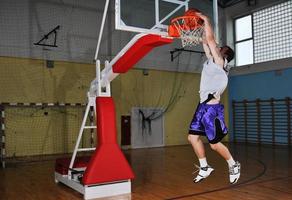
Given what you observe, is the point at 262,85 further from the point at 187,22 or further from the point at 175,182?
the point at 187,22

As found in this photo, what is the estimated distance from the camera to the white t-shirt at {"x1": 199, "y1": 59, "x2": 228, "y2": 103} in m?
3.47

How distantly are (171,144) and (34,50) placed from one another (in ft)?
19.6

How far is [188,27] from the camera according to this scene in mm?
3619

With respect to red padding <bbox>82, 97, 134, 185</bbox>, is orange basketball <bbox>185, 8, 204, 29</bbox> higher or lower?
higher

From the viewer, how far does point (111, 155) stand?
204 inches

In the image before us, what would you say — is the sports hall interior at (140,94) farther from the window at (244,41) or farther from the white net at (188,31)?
the white net at (188,31)

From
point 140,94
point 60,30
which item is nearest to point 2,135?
point 60,30

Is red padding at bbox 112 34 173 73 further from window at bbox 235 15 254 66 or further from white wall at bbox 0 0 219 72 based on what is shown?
window at bbox 235 15 254 66

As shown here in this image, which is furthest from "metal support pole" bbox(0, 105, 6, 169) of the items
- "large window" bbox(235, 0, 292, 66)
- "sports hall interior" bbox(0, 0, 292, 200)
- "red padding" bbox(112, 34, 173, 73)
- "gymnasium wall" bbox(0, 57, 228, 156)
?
"large window" bbox(235, 0, 292, 66)

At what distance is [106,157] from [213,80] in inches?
93.3

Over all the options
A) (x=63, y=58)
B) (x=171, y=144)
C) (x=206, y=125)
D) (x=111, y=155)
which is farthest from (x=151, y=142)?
(x=206, y=125)

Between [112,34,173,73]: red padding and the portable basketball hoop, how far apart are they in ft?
0.51

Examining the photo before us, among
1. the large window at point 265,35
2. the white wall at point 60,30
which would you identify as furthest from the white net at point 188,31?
the large window at point 265,35

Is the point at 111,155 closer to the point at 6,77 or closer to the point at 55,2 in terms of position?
the point at 6,77
